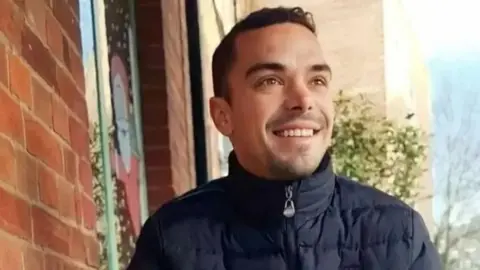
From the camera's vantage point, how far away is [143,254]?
1466 mm

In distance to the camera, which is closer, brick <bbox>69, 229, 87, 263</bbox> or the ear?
the ear

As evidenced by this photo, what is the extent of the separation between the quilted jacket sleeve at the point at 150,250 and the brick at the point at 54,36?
645mm

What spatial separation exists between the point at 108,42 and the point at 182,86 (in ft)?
4.00

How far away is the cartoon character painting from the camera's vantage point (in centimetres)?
303

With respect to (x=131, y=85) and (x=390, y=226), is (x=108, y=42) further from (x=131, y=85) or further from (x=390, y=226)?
(x=390, y=226)

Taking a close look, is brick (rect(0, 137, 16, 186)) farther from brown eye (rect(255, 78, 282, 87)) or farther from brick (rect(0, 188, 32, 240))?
brown eye (rect(255, 78, 282, 87))

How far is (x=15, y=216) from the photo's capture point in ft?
5.23

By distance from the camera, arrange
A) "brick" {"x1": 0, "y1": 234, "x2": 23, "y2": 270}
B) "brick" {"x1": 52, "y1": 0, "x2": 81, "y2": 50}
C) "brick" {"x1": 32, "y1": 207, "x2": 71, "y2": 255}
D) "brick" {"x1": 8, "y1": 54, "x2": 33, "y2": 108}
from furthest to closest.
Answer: "brick" {"x1": 52, "y1": 0, "x2": 81, "y2": 50}, "brick" {"x1": 32, "y1": 207, "x2": 71, "y2": 255}, "brick" {"x1": 8, "y1": 54, "x2": 33, "y2": 108}, "brick" {"x1": 0, "y1": 234, "x2": 23, "y2": 270}

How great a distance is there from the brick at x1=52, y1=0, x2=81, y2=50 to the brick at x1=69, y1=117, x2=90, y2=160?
0.22m

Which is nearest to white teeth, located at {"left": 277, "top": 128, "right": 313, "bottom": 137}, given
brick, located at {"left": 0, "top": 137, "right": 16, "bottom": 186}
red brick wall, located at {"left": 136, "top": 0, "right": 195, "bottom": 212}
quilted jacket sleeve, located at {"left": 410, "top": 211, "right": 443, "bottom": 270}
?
quilted jacket sleeve, located at {"left": 410, "top": 211, "right": 443, "bottom": 270}

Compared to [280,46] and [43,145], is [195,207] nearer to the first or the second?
[280,46]

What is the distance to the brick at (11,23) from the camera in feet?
5.25

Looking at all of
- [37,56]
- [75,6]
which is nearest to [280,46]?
[37,56]

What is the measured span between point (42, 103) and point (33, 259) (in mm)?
345
